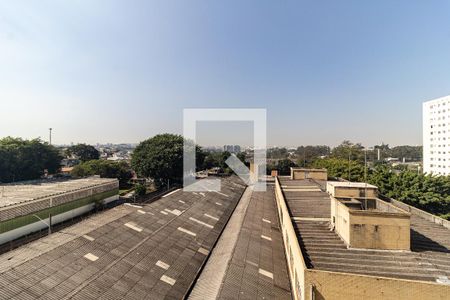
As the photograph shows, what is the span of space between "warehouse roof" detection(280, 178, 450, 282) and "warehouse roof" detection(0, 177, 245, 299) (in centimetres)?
634

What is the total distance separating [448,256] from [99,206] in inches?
956

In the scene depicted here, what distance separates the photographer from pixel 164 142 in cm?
3853

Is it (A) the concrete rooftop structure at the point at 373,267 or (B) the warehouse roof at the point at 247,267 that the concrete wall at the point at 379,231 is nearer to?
(A) the concrete rooftop structure at the point at 373,267

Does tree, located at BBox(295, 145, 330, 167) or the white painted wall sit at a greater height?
tree, located at BBox(295, 145, 330, 167)

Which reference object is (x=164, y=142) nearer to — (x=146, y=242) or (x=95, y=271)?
(x=146, y=242)

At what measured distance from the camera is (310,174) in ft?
109

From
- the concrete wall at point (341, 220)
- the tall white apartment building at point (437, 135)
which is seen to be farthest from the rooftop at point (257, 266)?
the tall white apartment building at point (437, 135)

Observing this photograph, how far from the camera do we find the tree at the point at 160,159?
35.8m

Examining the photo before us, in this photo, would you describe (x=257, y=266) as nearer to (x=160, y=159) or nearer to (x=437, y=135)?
(x=160, y=159)

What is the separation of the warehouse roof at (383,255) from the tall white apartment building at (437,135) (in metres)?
57.8

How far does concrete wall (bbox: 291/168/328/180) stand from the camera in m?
32.8

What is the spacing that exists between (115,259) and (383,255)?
12.3 metres

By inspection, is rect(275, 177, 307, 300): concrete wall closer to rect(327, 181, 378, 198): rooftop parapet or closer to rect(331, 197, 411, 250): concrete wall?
rect(331, 197, 411, 250): concrete wall

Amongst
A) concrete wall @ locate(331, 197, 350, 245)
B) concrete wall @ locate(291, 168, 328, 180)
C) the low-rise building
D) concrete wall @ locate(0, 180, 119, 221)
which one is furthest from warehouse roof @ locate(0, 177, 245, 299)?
concrete wall @ locate(291, 168, 328, 180)
